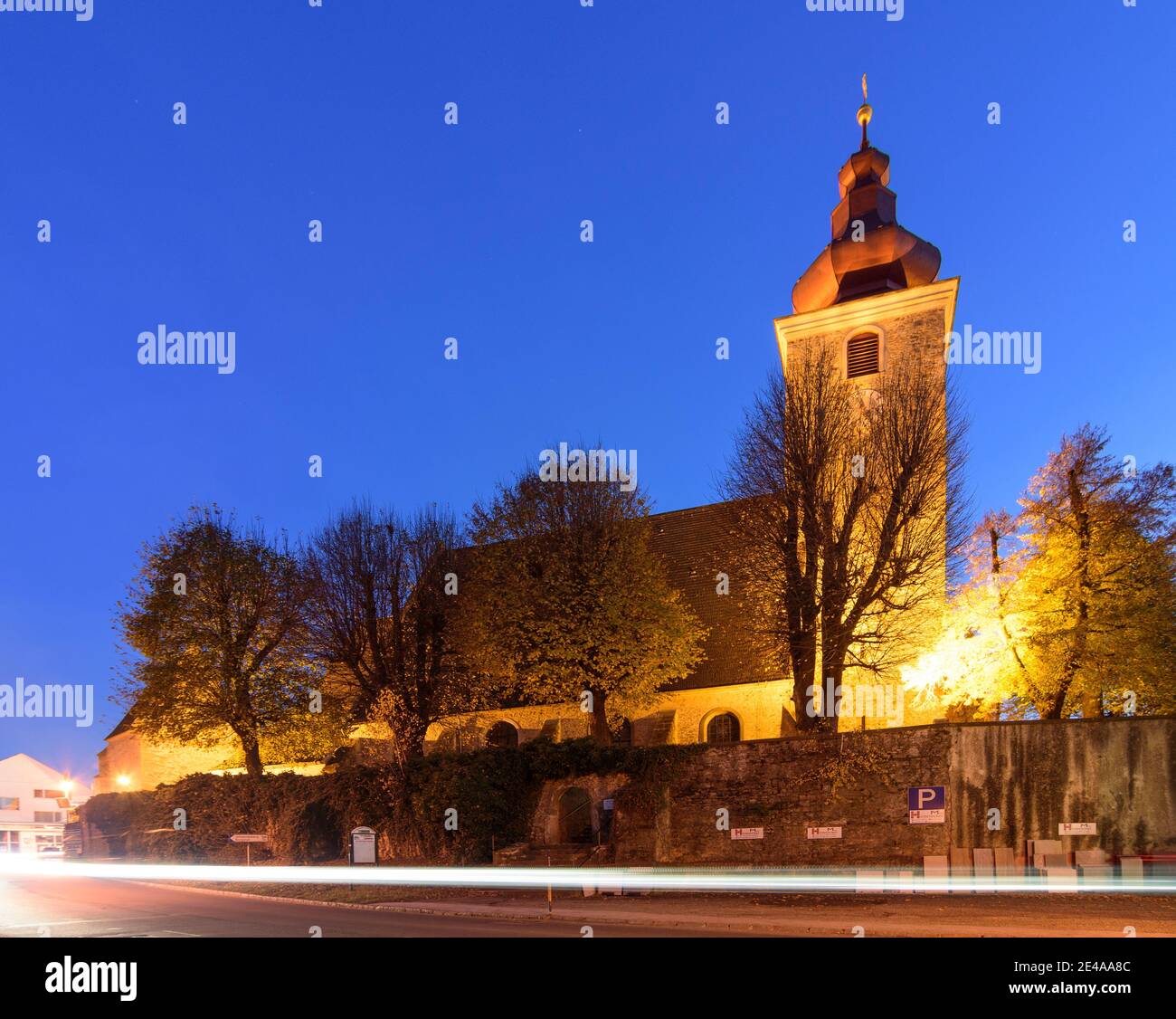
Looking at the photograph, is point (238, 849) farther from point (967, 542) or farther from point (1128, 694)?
point (1128, 694)

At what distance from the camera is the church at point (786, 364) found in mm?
33812

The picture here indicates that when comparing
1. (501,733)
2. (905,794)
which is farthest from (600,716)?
(905,794)

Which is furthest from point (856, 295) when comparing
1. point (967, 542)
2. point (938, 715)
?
point (938, 715)

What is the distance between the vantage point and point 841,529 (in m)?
27.2

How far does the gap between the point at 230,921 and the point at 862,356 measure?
92.4 feet

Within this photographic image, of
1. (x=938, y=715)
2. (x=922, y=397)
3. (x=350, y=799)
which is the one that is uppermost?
(x=922, y=397)

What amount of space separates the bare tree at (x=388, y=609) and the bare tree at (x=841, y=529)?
42.4ft

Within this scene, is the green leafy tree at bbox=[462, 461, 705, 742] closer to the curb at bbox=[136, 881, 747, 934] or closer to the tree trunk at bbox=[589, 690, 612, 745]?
the tree trunk at bbox=[589, 690, 612, 745]

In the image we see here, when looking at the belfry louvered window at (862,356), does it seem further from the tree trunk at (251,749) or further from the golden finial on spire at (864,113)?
the tree trunk at (251,749)

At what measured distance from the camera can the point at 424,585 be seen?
120 feet

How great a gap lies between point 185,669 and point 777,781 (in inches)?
1010

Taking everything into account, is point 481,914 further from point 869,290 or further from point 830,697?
point 869,290

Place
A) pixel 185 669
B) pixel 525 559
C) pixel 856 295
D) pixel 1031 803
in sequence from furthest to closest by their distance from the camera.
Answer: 1. pixel 185 669
2. pixel 856 295
3. pixel 525 559
4. pixel 1031 803

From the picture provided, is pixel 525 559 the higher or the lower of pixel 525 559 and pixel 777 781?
the higher
